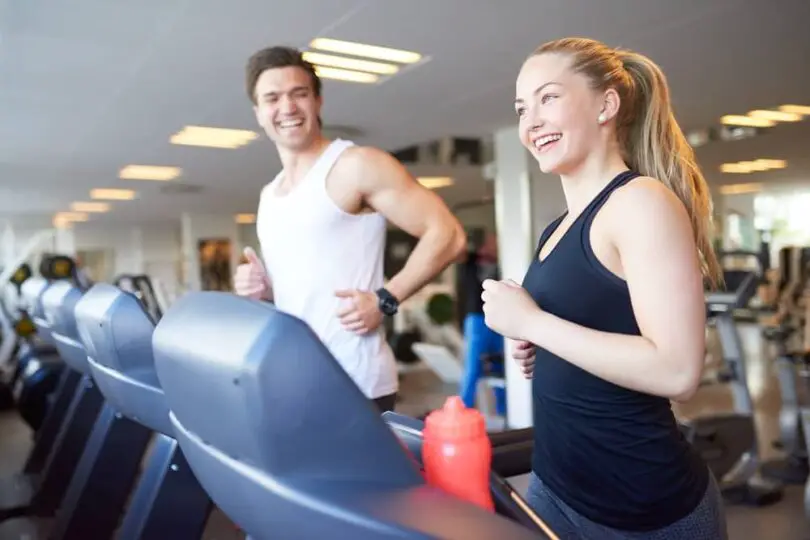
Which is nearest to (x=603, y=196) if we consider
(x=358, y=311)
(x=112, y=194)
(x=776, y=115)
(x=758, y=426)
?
(x=358, y=311)

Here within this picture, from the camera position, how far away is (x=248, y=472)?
551 mm

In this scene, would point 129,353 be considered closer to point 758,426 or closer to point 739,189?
point 758,426

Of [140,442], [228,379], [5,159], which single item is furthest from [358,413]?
[5,159]

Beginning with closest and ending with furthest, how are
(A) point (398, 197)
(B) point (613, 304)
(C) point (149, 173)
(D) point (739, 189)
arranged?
(B) point (613, 304), (A) point (398, 197), (C) point (149, 173), (D) point (739, 189)

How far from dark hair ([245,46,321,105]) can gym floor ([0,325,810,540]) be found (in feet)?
4.37

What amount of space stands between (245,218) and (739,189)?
8836 mm

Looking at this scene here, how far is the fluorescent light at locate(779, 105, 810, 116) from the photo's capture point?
490 centimetres

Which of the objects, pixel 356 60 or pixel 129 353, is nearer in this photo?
pixel 129 353

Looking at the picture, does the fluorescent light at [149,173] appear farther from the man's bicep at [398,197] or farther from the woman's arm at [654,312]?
the woman's arm at [654,312]

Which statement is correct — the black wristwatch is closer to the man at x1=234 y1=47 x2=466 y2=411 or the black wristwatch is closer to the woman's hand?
the man at x1=234 y1=47 x2=466 y2=411

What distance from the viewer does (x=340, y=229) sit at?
1.27 meters

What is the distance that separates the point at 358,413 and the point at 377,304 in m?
0.72

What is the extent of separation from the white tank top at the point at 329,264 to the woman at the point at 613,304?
1.29ft

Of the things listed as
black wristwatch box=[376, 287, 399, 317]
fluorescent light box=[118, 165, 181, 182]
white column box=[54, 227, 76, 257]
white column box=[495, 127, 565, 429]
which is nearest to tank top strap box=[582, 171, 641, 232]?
black wristwatch box=[376, 287, 399, 317]
